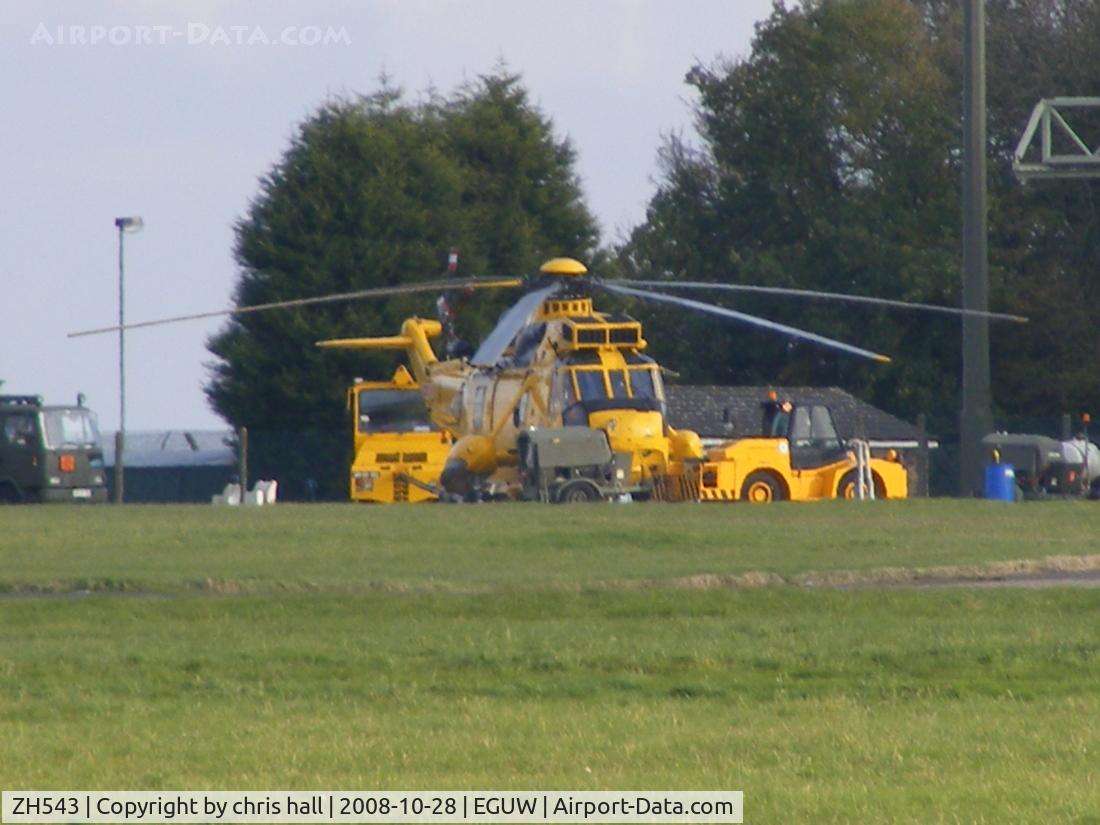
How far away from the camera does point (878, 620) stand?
1486cm

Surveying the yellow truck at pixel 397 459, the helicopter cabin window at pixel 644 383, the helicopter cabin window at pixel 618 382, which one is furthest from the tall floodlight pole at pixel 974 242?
the yellow truck at pixel 397 459

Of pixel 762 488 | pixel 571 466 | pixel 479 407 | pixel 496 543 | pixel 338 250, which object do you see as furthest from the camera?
pixel 338 250

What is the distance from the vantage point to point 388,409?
1658 inches

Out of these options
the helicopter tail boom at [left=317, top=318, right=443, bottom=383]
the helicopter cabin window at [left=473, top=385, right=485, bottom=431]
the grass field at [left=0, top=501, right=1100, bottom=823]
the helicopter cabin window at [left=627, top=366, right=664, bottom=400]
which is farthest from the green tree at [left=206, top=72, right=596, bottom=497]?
the grass field at [left=0, top=501, right=1100, bottom=823]

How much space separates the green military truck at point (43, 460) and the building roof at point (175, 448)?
43.5 ft

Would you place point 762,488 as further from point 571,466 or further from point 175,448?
point 175,448

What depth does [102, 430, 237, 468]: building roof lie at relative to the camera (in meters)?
57.3

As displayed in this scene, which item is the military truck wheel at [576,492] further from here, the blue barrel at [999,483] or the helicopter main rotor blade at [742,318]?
the blue barrel at [999,483]

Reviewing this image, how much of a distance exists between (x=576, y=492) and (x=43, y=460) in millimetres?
14801

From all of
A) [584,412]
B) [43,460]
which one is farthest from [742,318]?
[43,460]

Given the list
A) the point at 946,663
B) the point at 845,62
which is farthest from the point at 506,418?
the point at 845,62

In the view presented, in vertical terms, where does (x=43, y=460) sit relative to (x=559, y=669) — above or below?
above

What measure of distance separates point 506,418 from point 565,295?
2337 mm

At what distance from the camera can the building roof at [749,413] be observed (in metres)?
46.9
